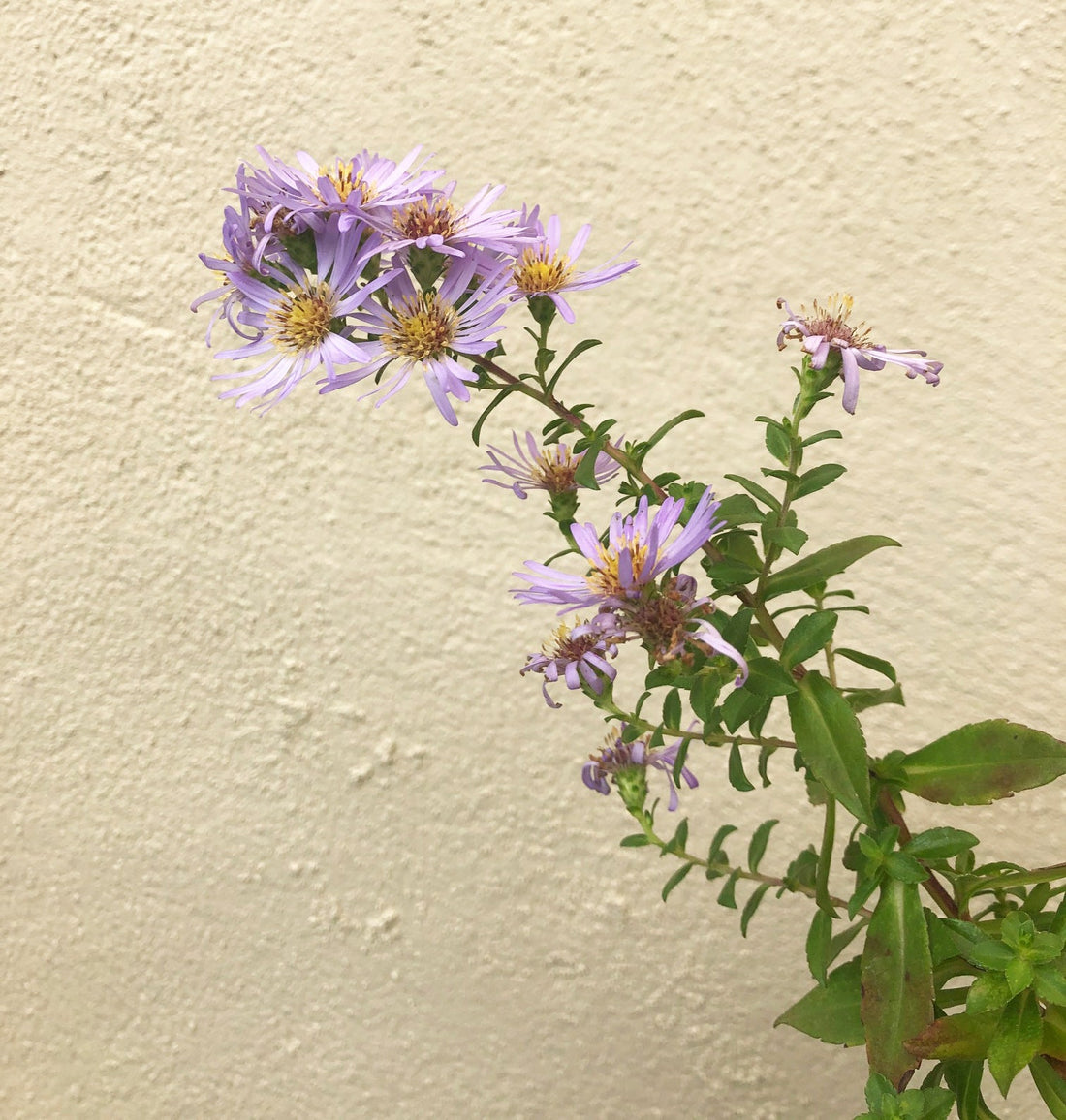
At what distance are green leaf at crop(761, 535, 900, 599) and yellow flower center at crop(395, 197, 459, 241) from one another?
0.15 m

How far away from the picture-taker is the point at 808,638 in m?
0.32

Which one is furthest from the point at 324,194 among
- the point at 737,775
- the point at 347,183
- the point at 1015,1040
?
the point at 1015,1040

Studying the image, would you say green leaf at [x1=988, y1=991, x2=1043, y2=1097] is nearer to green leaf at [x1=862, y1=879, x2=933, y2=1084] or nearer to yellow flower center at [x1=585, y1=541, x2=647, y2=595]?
green leaf at [x1=862, y1=879, x2=933, y2=1084]

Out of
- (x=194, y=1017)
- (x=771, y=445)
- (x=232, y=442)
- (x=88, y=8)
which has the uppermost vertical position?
(x=88, y=8)

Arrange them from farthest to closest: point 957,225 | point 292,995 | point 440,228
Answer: point 292,995 → point 957,225 → point 440,228

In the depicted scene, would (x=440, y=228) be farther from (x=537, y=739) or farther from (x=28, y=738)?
(x=28, y=738)

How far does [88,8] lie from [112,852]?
54cm

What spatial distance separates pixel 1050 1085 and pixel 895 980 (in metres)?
0.07

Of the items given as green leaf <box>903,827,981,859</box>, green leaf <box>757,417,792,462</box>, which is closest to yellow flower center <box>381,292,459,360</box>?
green leaf <box>757,417,792,462</box>

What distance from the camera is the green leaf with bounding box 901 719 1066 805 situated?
0.33 m

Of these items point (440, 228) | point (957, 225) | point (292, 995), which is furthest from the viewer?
point (292, 995)

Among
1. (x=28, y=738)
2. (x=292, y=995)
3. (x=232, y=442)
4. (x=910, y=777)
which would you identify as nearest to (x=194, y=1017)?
(x=292, y=995)

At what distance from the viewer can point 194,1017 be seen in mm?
700

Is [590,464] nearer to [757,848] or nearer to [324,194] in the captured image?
[324,194]
